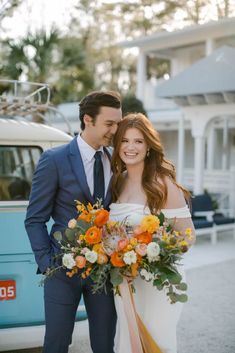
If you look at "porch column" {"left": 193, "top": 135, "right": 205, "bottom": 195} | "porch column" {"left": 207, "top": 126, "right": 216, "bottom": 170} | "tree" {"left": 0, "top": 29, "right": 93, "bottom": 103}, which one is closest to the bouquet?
"porch column" {"left": 193, "top": 135, "right": 205, "bottom": 195}

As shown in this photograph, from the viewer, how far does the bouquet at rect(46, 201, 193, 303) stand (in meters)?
2.65

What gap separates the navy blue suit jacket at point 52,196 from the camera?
9.64 feet

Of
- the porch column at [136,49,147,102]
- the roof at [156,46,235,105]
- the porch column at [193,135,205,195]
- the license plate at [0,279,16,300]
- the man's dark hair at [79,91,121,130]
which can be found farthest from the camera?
the porch column at [136,49,147,102]

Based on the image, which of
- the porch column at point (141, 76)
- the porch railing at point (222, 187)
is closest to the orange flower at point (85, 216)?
the porch railing at point (222, 187)

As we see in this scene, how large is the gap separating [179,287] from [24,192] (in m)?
2.14

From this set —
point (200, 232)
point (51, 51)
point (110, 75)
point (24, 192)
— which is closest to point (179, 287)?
point (24, 192)

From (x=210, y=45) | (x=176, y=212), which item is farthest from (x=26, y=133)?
(x=210, y=45)

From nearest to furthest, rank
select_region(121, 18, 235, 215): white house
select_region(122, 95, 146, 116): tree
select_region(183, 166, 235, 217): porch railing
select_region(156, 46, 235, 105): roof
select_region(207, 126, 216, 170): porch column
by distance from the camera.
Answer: select_region(156, 46, 235, 105): roof
select_region(121, 18, 235, 215): white house
select_region(183, 166, 235, 217): porch railing
select_region(207, 126, 216, 170): porch column
select_region(122, 95, 146, 116): tree

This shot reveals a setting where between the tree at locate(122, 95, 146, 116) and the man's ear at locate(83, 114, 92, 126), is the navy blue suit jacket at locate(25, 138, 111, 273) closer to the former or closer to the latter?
the man's ear at locate(83, 114, 92, 126)

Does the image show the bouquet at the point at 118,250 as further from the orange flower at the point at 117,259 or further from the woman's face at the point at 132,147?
the woman's face at the point at 132,147

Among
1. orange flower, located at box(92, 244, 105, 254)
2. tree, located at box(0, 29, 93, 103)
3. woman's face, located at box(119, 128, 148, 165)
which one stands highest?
tree, located at box(0, 29, 93, 103)

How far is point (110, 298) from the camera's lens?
3.05 metres

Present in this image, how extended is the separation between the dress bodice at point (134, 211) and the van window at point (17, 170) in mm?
1455

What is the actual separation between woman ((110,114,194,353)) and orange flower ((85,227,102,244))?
0.37 metres
